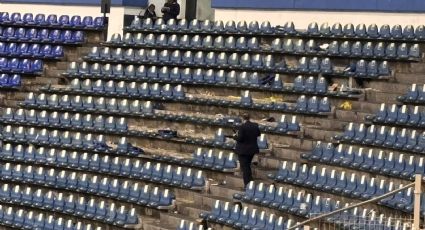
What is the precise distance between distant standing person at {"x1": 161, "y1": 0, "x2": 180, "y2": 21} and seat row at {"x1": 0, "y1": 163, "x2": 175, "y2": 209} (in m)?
4.01

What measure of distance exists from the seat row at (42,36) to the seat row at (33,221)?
4.36m

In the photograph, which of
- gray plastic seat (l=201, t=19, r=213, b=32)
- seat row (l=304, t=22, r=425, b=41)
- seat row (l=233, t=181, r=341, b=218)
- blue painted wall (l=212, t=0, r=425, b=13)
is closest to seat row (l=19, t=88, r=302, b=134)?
gray plastic seat (l=201, t=19, r=213, b=32)

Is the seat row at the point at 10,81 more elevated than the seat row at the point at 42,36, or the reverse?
the seat row at the point at 42,36

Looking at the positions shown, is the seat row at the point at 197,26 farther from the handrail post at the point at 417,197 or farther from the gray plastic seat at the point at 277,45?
the handrail post at the point at 417,197

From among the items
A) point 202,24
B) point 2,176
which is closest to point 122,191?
point 2,176

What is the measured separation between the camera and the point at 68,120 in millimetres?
20281

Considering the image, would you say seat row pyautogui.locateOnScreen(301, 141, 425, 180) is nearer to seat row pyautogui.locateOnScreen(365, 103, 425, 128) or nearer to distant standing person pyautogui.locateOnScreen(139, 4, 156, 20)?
seat row pyautogui.locateOnScreen(365, 103, 425, 128)

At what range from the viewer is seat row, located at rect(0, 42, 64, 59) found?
73.5 feet

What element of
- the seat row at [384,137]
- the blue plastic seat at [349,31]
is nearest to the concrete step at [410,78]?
the seat row at [384,137]

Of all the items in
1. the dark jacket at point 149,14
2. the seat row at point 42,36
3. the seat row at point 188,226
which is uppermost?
the dark jacket at point 149,14

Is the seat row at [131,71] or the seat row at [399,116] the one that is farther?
the seat row at [131,71]

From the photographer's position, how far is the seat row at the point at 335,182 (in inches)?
576

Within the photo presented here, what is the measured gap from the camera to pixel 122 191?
1811 cm

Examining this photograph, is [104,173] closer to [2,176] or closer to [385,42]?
[2,176]
